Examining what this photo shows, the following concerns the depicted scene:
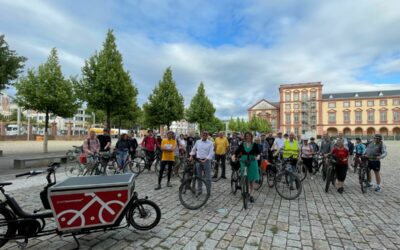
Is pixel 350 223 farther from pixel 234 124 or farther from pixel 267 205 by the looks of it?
pixel 234 124

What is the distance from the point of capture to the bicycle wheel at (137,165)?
9780 mm

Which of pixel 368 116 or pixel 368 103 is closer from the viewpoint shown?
pixel 368 116

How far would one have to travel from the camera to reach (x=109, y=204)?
364cm

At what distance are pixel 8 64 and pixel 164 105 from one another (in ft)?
42.9

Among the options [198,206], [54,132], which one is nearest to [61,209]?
[198,206]

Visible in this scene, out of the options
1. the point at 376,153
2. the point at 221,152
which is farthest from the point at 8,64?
the point at 376,153

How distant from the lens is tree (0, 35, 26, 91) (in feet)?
35.7

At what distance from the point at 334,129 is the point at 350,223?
98983mm

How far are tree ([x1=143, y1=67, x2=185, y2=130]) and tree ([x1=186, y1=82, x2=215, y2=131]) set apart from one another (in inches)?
285

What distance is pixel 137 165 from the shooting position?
9.98 metres

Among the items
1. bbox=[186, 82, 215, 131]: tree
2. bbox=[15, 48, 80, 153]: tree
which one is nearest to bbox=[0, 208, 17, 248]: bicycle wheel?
bbox=[15, 48, 80, 153]: tree

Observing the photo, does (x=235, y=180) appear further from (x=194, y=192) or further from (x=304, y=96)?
(x=304, y=96)

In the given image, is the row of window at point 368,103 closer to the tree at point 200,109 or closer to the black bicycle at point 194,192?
the tree at point 200,109

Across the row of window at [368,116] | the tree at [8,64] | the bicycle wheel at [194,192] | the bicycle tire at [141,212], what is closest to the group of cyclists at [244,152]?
the bicycle wheel at [194,192]
